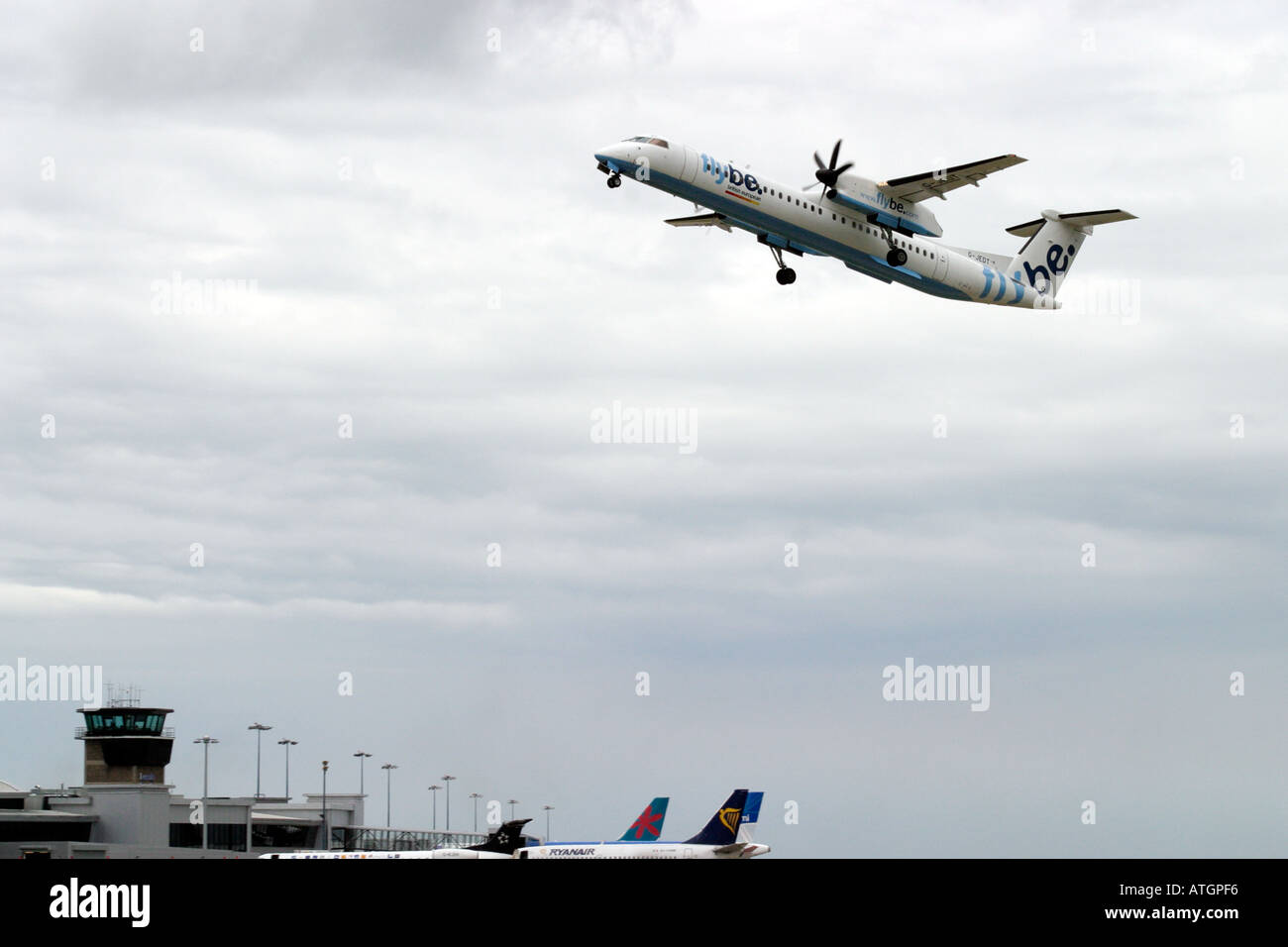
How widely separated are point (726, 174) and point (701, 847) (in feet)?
149

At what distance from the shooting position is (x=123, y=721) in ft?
382

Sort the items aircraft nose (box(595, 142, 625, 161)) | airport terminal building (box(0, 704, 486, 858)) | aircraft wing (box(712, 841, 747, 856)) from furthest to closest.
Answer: airport terminal building (box(0, 704, 486, 858)) < aircraft wing (box(712, 841, 747, 856)) < aircraft nose (box(595, 142, 625, 161))

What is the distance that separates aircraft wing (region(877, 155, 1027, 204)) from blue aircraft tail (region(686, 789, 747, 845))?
40239 millimetres

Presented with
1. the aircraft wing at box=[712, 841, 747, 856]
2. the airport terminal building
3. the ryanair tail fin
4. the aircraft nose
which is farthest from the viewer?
the airport terminal building

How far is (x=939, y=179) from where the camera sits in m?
64.9

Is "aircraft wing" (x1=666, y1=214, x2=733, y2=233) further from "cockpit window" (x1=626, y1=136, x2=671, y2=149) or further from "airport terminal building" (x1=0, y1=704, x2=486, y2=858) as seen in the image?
"airport terminal building" (x1=0, y1=704, x2=486, y2=858)

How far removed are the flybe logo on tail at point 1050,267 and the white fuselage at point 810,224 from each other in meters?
2.09

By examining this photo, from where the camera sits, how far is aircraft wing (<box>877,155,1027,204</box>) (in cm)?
6419

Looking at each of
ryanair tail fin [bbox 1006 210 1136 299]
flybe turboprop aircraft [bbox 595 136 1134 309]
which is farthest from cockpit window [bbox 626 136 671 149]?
ryanair tail fin [bbox 1006 210 1136 299]

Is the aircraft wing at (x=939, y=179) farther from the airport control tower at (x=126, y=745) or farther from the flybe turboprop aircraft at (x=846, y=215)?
the airport control tower at (x=126, y=745)

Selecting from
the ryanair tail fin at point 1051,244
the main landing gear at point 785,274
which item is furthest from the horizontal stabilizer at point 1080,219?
the main landing gear at point 785,274
